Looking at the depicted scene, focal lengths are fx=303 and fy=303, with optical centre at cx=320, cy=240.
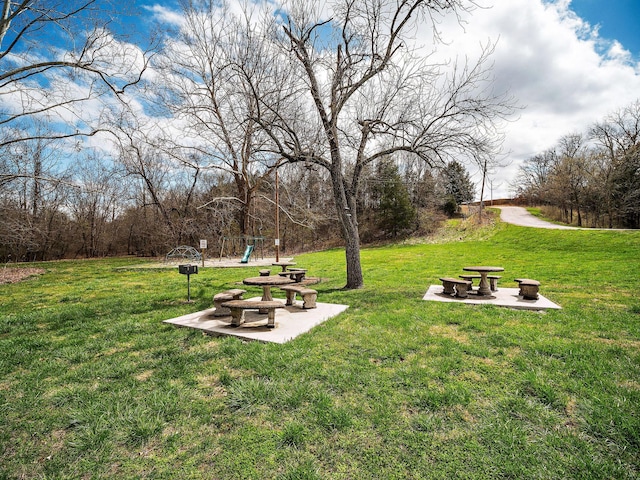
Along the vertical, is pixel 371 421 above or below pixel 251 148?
below

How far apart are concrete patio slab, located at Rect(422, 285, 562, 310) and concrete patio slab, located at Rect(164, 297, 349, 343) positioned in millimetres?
2258

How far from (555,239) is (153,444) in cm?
2075

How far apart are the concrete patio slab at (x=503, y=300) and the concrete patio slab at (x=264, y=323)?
88.9 inches

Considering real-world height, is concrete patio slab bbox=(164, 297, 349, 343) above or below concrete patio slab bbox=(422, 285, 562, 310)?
below

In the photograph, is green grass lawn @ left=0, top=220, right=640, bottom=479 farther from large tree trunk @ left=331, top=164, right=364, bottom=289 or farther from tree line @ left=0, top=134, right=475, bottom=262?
tree line @ left=0, top=134, right=475, bottom=262

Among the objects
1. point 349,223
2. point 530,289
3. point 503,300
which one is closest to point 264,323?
point 349,223

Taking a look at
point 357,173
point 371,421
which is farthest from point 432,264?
point 371,421

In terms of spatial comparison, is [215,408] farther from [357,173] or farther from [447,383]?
[357,173]

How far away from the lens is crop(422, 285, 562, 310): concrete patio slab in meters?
5.61

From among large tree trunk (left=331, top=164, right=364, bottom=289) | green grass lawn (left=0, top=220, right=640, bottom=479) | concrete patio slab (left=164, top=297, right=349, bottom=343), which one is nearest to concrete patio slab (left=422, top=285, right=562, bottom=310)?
green grass lawn (left=0, top=220, right=640, bottom=479)

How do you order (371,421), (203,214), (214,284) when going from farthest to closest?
(203,214) → (214,284) → (371,421)

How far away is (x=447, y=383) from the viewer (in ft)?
9.26

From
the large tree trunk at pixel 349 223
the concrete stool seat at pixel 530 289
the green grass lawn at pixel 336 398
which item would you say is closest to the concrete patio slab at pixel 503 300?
the concrete stool seat at pixel 530 289

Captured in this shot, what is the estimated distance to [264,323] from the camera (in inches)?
187
